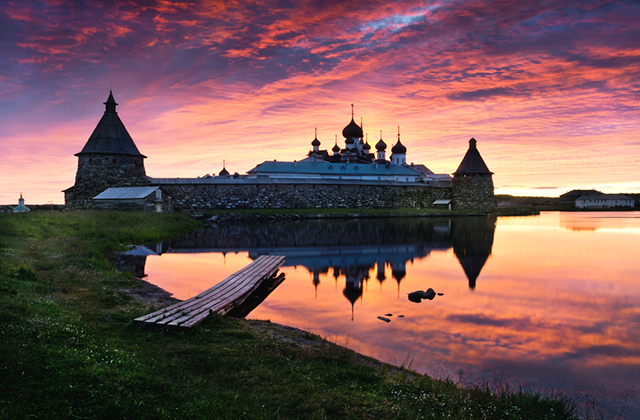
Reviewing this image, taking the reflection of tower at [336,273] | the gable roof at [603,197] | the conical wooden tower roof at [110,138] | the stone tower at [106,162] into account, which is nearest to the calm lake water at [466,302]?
the reflection of tower at [336,273]

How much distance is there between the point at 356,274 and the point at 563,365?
629 cm

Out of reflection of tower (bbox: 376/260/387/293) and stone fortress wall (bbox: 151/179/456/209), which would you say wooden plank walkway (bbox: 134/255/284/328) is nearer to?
reflection of tower (bbox: 376/260/387/293)

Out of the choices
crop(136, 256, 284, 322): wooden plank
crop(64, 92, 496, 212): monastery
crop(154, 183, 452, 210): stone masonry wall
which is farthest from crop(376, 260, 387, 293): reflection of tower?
crop(154, 183, 452, 210): stone masonry wall

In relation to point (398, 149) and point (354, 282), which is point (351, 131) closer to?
point (398, 149)

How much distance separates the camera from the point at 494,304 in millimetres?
8242

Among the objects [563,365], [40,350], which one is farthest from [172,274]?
[563,365]

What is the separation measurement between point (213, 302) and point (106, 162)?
98.6 ft

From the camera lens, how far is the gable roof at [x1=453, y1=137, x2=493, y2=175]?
161 ft

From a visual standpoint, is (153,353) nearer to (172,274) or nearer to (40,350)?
(40,350)

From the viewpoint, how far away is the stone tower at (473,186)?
161 feet

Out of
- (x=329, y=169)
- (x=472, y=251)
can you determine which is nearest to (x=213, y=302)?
(x=472, y=251)

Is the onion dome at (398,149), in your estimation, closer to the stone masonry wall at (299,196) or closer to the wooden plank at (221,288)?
the stone masonry wall at (299,196)

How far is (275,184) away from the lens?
3991cm

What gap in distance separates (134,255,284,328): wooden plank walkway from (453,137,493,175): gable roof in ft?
144
